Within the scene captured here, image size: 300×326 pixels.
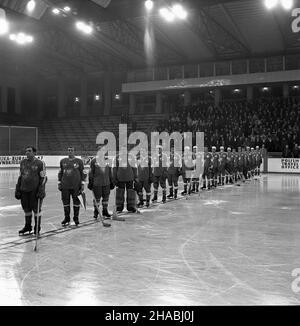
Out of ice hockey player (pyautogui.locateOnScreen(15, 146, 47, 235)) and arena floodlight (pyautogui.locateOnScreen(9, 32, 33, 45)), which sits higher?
arena floodlight (pyautogui.locateOnScreen(9, 32, 33, 45))

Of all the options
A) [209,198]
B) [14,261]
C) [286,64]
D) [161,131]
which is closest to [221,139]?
[161,131]

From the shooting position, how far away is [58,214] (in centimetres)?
1135

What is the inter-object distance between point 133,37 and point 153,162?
2221 cm

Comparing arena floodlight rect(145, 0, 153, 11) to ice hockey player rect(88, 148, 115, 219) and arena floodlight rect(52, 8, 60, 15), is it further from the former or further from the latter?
ice hockey player rect(88, 148, 115, 219)

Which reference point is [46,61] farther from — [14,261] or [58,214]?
[14,261]

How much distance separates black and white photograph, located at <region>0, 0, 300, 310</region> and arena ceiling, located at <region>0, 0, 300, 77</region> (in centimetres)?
12

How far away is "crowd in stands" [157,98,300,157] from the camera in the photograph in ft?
101

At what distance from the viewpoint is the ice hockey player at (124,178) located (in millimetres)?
11578

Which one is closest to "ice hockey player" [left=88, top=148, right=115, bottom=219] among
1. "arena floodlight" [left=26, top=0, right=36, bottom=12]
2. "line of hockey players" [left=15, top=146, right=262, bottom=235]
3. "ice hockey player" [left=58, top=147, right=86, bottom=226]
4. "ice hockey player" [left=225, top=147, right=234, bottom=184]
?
"line of hockey players" [left=15, top=146, right=262, bottom=235]

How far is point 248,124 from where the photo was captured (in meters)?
32.8

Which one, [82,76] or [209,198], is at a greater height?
[82,76]

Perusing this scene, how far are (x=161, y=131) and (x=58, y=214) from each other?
24.9 m

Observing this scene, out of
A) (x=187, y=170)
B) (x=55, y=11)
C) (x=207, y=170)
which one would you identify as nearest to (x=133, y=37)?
(x=55, y=11)

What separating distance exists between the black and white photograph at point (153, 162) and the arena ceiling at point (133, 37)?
4.5 inches
